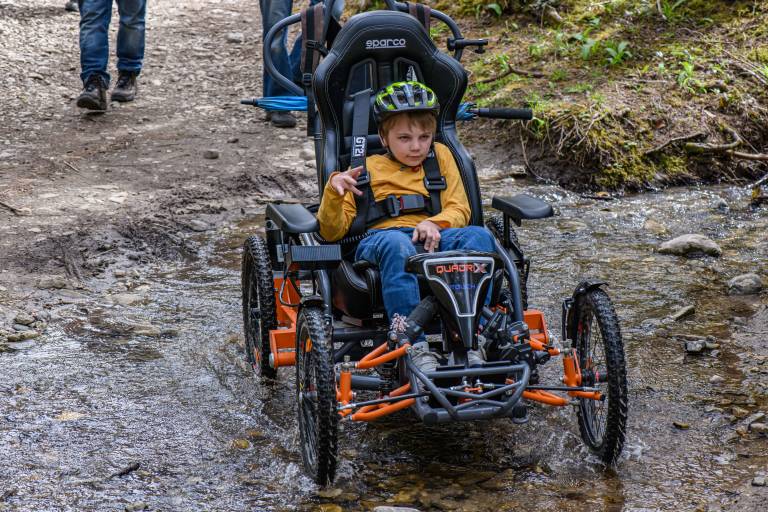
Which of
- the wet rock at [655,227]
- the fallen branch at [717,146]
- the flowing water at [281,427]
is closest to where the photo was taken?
the flowing water at [281,427]

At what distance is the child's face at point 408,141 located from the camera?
5023 millimetres

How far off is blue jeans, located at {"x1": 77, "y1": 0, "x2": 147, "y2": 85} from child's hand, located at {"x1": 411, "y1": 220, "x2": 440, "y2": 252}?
5871mm

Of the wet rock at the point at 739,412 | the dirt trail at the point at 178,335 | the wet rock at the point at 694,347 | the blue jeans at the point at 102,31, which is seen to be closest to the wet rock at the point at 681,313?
the dirt trail at the point at 178,335

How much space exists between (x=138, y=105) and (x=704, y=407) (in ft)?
24.2

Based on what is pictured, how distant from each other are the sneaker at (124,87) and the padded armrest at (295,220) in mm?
5944

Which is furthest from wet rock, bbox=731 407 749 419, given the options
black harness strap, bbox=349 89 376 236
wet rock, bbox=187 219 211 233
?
wet rock, bbox=187 219 211 233

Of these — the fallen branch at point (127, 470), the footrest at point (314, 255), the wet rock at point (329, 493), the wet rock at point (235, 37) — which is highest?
the footrest at point (314, 255)

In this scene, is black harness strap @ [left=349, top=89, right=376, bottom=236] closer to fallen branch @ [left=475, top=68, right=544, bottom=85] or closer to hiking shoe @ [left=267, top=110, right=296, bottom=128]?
hiking shoe @ [left=267, top=110, right=296, bottom=128]

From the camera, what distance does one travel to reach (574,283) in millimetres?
6676

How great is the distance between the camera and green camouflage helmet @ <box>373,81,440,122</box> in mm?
4898

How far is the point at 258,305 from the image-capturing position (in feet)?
18.3

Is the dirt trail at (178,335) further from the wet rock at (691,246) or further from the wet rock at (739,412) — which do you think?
the wet rock at (691,246)

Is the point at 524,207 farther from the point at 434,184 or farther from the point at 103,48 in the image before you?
the point at 103,48

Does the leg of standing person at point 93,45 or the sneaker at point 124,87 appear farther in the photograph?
the sneaker at point 124,87
